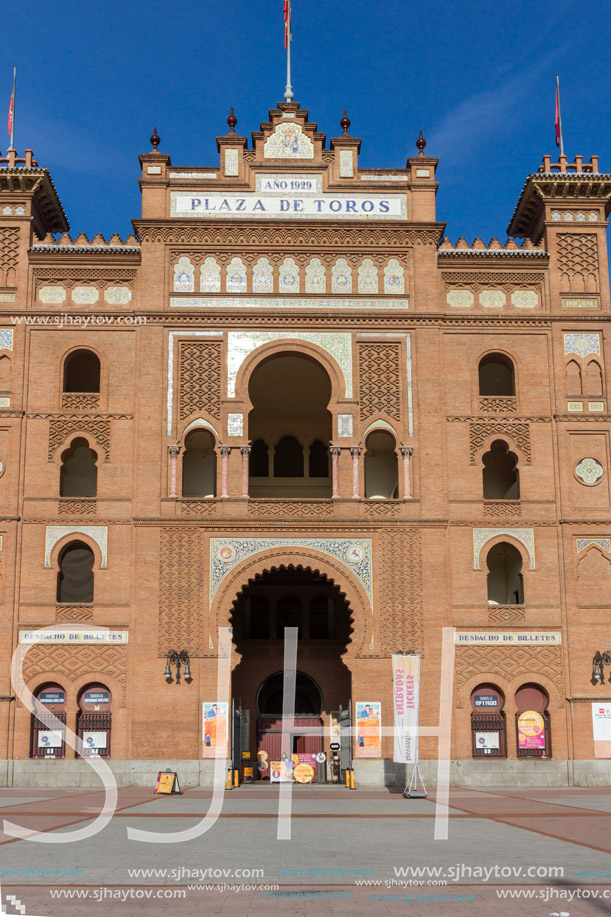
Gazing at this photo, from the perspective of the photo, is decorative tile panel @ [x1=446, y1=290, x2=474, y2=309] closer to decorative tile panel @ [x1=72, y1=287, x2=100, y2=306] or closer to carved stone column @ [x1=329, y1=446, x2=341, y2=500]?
carved stone column @ [x1=329, y1=446, x2=341, y2=500]

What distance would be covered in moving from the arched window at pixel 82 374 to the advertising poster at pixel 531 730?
56.4 feet

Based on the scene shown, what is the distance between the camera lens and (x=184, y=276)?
109ft

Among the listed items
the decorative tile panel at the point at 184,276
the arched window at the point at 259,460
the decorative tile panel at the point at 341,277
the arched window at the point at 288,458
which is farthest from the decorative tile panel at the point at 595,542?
the decorative tile panel at the point at 184,276

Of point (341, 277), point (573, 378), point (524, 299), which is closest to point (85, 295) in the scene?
point (341, 277)

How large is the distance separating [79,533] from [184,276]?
864cm

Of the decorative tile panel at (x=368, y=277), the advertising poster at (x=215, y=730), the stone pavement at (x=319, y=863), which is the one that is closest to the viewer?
the stone pavement at (x=319, y=863)

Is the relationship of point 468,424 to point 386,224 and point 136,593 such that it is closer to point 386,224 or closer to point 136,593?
point 386,224

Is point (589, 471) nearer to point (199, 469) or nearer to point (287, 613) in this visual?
point (287, 613)

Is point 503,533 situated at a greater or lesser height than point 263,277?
lesser

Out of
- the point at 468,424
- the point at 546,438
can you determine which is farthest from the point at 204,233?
the point at 546,438

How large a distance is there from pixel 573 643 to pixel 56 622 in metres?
15.0

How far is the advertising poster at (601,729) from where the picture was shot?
98.7 feet

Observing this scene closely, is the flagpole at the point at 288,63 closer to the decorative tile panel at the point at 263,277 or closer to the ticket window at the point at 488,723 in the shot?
the decorative tile panel at the point at 263,277

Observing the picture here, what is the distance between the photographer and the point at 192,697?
30.0 metres
